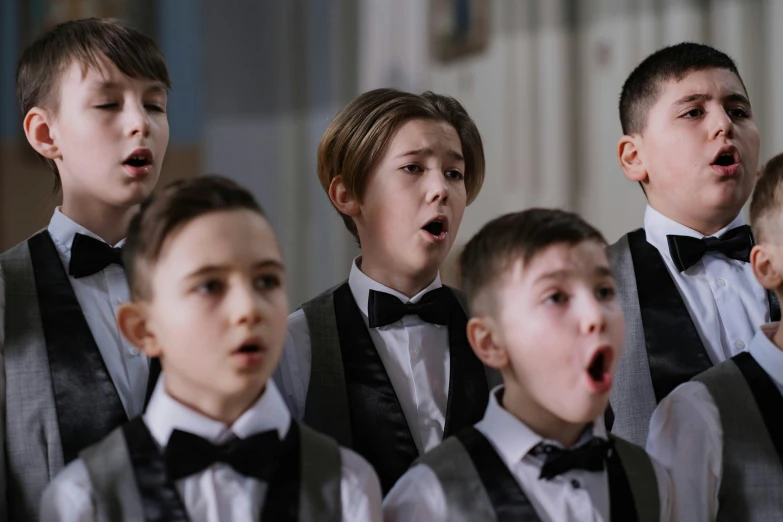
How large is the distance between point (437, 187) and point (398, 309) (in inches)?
9.6

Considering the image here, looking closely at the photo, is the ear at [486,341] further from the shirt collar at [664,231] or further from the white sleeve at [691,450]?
the shirt collar at [664,231]

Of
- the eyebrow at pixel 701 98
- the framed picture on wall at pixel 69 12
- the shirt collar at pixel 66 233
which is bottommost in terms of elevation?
the shirt collar at pixel 66 233

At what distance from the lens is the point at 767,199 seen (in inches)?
73.7

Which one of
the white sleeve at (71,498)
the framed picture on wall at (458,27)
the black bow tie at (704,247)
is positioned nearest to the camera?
the white sleeve at (71,498)

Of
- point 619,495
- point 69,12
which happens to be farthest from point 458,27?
point 619,495

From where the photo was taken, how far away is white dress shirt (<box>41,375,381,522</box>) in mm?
1481

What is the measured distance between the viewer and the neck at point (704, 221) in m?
2.18

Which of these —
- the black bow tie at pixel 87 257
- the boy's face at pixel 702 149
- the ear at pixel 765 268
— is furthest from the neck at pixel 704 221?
the black bow tie at pixel 87 257

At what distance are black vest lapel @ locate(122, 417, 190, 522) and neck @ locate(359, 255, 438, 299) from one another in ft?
2.36

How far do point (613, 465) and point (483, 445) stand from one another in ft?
0.66

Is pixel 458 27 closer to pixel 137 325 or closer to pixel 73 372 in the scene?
pixel 73 372

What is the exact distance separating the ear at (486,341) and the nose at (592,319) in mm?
159

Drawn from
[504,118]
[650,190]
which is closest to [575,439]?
[650,190]

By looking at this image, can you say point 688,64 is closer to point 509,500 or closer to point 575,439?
point 575,439
